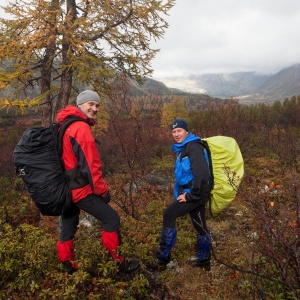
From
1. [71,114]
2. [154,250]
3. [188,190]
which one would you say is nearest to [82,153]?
[71,114]

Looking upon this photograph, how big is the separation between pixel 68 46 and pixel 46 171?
18.6 ft

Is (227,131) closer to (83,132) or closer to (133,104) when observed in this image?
(133,104)

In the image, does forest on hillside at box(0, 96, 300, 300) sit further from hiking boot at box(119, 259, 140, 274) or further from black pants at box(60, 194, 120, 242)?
black pants at box(60, 194, 120, 242)

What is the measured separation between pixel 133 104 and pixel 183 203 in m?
4.13

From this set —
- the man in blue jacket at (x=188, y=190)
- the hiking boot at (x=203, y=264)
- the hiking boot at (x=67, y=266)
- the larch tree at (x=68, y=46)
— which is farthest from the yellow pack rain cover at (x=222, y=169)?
the larch tree at (x=68, y=46)

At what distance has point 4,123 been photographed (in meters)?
34.3

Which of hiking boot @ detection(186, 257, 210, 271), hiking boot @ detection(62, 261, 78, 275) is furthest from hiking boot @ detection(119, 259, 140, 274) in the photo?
hiking boot @ detection(186, 257, 210, 271)

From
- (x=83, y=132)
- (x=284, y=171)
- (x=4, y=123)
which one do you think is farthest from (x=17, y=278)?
A: (x=4, y=123)

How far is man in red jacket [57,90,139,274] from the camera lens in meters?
2.52

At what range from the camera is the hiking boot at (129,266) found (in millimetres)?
2963

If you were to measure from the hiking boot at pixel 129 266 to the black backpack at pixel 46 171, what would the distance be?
37.6 inches

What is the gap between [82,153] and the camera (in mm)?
2508

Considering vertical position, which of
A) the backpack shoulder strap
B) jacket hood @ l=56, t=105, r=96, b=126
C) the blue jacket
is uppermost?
jacket hood @ l=56, t=105, r=96, b=126

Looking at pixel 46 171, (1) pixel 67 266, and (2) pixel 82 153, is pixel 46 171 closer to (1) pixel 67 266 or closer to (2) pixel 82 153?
(2) pixel 82 153
